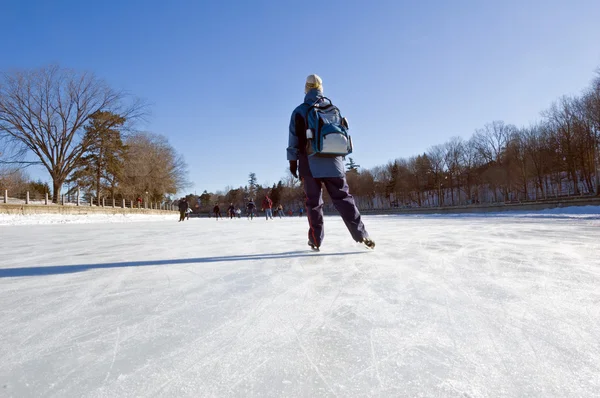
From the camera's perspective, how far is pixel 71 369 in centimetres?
87

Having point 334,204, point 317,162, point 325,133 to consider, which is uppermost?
point 325,133

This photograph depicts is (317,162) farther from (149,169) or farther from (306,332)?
(149,169)

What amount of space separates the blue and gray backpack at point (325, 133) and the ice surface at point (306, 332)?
130cm

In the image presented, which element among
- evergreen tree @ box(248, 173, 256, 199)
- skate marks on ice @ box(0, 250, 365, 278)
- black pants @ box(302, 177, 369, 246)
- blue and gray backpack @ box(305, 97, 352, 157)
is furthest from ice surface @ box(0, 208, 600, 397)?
evergreen tree @ box(248, 173, 256, 199)

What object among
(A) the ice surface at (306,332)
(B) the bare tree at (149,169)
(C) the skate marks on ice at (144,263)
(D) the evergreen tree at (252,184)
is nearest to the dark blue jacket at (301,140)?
(C) the skate marks on ice at (144,263)

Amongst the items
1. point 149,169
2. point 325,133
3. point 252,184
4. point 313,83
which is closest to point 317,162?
point 325,133

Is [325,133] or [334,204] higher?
[325,133]

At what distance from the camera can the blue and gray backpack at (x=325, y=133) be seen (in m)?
3.00

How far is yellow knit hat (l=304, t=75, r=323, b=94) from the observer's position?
11.1ft

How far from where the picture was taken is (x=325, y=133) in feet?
9.86

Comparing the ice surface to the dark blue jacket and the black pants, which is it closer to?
the black pants

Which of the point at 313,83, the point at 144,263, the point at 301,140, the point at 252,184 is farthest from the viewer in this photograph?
the point at 252,184

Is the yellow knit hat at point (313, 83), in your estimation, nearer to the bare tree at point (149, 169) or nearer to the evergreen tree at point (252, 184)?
the bare tree at point (149, 169)

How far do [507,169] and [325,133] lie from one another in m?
48.4
